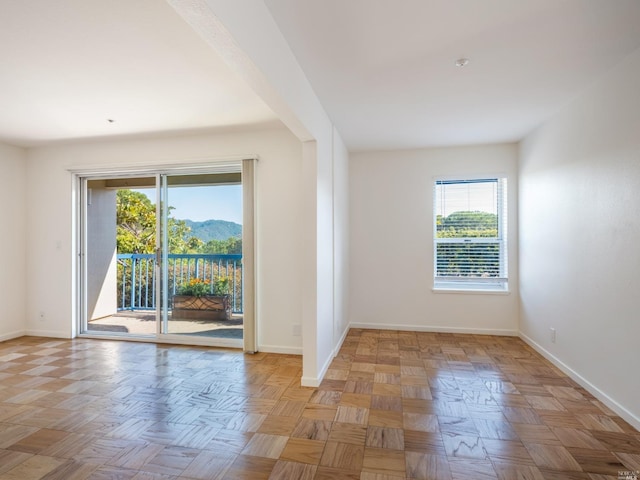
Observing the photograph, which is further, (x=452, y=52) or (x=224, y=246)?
(x=224, y=246)

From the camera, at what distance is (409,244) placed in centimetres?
483

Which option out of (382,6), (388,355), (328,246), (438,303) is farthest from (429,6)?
(438,303)

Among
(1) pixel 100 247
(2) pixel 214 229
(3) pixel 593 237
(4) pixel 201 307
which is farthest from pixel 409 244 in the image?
(1) pixel 100 247

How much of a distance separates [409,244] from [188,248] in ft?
9.84

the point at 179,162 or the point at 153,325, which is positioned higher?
the point at 179,162

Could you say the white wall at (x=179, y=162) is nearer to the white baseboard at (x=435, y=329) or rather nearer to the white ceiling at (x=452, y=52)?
the white ceiling at (x=452, y=52)

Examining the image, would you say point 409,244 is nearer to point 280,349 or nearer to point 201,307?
point 280,349

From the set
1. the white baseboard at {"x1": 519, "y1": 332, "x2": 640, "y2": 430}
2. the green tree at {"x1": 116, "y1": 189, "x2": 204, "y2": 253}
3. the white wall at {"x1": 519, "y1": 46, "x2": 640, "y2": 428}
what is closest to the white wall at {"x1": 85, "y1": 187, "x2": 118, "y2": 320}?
the green tree at {"x1": 116, "y1": 189, "x2": 204, "y2": 253}

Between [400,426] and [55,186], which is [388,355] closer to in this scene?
[400,426]

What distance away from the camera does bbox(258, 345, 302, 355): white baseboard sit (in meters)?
3.91

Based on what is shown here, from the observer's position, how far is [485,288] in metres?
4.64

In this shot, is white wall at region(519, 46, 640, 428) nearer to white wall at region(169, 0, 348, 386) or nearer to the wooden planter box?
white wall at region(169, 0, 348, 386)

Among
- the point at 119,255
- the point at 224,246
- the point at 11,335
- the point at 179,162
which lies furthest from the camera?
the point at 119,255

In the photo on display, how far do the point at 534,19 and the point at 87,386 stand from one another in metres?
4.33
